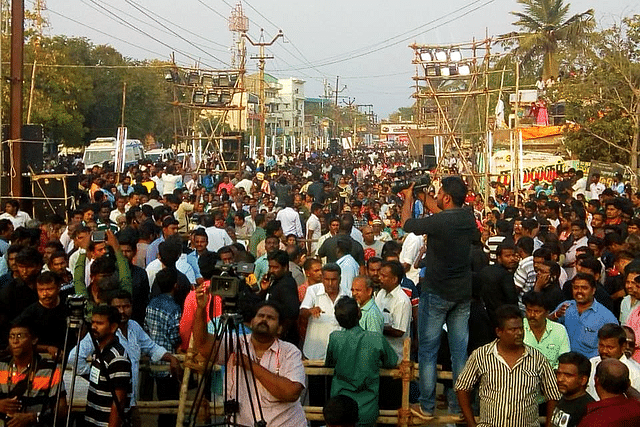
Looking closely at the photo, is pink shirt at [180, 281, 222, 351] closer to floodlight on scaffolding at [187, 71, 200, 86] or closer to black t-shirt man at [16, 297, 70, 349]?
black t-shirt man at [16, 297, 70, 349]

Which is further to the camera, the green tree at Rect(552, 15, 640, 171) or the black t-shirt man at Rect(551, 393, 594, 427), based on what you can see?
the green tree at Rect(552, 15, 640, 171)

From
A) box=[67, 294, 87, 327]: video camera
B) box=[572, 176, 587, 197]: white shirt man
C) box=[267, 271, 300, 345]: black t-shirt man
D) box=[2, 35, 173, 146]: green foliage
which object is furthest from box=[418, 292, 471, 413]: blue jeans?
box=[2, 35, 173, 146]: green foliage

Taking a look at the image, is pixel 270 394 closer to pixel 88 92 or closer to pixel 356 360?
pixel 356 360

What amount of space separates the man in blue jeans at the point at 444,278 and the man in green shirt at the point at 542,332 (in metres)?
0.57

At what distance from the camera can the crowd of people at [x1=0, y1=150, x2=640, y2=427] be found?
5879mm

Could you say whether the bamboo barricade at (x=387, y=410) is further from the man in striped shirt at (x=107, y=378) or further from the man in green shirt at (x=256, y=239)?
the man in green shirt at (x=256, y=239)

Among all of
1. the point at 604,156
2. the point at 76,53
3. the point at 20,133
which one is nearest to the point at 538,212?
the point at 20,133

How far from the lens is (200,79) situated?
30406 mm

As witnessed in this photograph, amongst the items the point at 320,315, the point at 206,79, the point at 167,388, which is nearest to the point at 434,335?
the point at 320,315

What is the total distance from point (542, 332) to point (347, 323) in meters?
1.48

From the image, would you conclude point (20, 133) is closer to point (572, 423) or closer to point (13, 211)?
point (13, 211)

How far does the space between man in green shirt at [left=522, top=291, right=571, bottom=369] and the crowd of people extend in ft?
0.04

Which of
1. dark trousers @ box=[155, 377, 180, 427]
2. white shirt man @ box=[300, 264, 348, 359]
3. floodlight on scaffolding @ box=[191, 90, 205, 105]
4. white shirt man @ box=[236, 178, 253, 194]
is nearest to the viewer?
dark trousers @ box=[155, 377, 180, 427]

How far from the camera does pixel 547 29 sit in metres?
51.9
